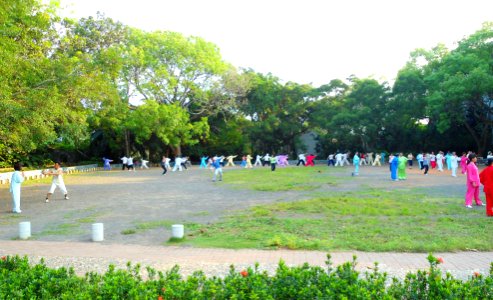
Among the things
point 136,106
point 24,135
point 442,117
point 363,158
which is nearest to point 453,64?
point 442,117

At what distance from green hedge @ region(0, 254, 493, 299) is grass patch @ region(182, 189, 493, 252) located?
3.51 m

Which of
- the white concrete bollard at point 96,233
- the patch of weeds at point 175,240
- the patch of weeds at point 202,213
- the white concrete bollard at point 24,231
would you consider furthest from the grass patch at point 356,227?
the white concrete bollard at point 24,231

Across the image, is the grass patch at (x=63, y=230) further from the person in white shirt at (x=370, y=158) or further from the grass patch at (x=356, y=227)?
the person in white shirt at (x=370, y=158)

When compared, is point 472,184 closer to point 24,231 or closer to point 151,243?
point 151,243

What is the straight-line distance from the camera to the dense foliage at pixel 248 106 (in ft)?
110

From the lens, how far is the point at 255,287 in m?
4.46

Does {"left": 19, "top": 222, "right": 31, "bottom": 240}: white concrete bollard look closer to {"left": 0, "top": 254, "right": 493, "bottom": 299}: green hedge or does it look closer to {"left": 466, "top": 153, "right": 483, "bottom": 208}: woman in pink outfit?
{"left": 0, "top": 254, "right": 493, "bottom": 299}: green hedge

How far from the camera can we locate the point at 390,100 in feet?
139

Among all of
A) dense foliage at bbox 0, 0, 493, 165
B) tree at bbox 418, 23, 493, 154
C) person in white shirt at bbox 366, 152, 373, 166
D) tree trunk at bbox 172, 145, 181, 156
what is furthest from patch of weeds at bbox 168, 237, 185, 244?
person in white shirt at bbox 366, 152, 373, 166

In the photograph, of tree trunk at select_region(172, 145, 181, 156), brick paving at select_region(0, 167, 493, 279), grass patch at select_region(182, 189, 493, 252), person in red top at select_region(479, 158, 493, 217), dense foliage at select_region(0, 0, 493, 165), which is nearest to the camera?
brick paving at select_region(0, 167, 493, 279)

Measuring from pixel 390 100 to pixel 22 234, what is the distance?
3822 cm

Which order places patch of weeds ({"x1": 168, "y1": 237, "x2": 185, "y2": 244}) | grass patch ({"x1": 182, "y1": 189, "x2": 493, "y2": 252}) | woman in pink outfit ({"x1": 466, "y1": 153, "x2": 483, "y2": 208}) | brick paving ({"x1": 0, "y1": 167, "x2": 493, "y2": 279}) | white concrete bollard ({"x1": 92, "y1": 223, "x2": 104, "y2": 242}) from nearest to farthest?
brick paving ({"x1": 0, "y1": 167, "x2": 493, "y2": 279}), grass patch ({"x1": 182, "y1": 189, "x2": 493, "y2": 252}), patch of weeds ({"x1": 168, "y1": 237, "x2": 185, "y2": 244}), white concrete bollard ({"x1": 92, "y1": 223, "x2": 104, "y2": 242}), woman in pink outfit ({"x1": 466, "y1": 153, "x2": 483, "y2": 208})

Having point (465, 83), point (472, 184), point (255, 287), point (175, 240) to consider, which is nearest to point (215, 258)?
point (175, 240)

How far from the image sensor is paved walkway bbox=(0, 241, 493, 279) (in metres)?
6.80
